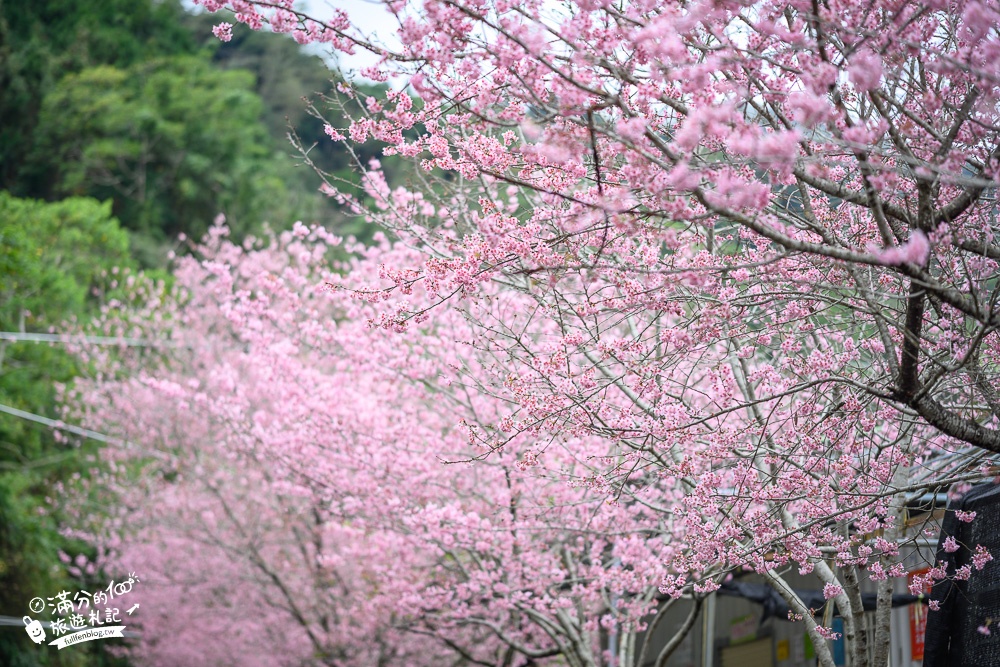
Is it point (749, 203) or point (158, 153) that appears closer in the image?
point (749, 203)

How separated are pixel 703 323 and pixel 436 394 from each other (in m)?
4.88

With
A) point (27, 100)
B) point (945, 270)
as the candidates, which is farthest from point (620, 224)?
point (27, 100)

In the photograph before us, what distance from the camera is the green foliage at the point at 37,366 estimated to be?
52.3ft

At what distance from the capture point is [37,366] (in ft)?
61.8

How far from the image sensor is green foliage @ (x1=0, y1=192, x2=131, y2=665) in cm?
1595

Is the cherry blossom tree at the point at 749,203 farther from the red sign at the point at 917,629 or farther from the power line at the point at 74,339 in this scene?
the power line at the point at 74,339

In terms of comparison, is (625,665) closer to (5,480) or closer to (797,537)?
(797,537)

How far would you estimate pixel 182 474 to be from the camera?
15531mm

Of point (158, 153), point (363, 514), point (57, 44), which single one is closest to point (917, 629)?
point (363, 514)

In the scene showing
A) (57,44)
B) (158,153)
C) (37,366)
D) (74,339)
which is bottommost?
(74,339)
